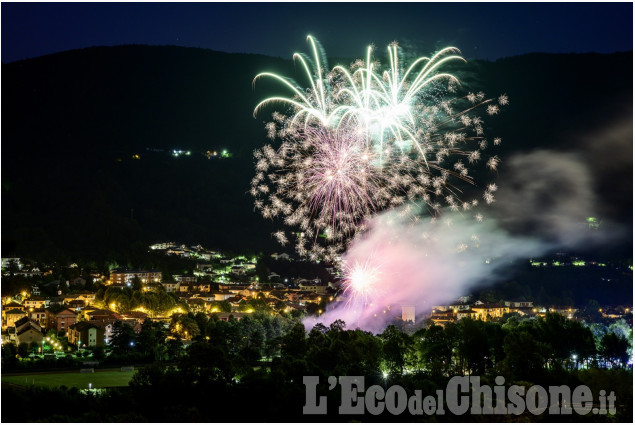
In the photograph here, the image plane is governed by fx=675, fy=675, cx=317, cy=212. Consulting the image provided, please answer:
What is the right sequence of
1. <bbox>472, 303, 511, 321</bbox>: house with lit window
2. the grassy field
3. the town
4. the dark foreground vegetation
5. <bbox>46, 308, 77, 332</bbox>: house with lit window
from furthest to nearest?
1. <bbox>472, 303, 511, 321</bbox>: house with lit window
2. <bbox>46, 308, 77, 332</bbox>: house with lit window
3. the town
4. the grassy field
5. the dark foreground vegetation

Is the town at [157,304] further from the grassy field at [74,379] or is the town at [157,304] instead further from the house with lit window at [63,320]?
the grassy field at [74,379]

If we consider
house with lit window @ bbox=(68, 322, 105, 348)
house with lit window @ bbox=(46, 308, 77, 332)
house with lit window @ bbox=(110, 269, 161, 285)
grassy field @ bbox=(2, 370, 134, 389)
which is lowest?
grassy field @ bbox=(2, 370, 134, 389)

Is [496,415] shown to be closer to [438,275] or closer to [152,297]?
[152,297]

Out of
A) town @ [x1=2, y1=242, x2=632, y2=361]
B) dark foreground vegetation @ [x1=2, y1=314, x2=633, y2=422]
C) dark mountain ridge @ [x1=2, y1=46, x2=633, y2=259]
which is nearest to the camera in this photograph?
dark foreground vegetation @ [x1=2, y1=314, x2=633, y2=422]

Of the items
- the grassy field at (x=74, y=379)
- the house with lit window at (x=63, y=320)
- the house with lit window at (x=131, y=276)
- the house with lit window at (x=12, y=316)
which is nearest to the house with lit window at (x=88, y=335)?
the house with lit window at (x=63, y=320)

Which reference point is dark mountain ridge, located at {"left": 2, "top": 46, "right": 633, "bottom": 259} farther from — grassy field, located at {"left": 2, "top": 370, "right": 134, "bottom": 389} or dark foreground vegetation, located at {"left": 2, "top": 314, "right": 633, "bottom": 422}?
grassy field, located at {"left": 2, "top": 370, "right": 134, "bottom": 389}

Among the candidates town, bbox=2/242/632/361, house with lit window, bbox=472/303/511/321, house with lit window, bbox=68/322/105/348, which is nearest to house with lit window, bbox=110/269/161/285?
town, bbox=2/242/632/361
